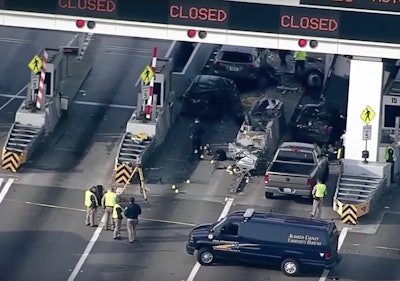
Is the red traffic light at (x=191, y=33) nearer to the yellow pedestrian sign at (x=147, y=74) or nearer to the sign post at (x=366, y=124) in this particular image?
the yellow pedestrian sign at (x=147, y=74)

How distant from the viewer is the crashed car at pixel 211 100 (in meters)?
60.3

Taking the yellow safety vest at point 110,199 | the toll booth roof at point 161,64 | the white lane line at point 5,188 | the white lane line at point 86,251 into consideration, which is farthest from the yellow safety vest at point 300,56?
the yellow safety vest at point 110,199

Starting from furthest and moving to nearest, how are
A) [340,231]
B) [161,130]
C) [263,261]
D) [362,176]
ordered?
[161,130] → [362,176] → [340,231] → [263,261]

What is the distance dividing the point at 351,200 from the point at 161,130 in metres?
8.82

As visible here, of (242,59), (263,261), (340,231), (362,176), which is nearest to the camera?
→ (263,261)

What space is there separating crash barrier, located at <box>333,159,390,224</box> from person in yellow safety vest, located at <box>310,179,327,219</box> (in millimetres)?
791

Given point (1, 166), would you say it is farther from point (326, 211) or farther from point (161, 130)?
point (326, 211)

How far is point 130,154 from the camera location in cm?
5512

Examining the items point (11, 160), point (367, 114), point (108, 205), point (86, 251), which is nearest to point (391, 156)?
point (367, 114)

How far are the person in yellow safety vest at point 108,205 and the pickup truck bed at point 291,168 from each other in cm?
588

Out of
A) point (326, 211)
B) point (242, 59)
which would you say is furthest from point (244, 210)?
point (242, 59)

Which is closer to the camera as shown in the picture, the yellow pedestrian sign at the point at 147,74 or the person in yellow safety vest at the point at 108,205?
the person in yellow safety vest at the point at 108,205

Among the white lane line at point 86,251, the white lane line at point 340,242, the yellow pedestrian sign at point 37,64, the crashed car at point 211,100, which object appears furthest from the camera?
the crashed car at point 211,100

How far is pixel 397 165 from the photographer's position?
5575cm
